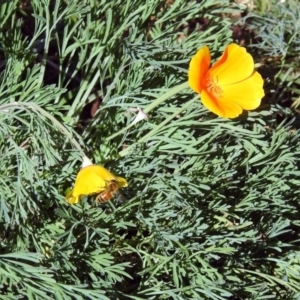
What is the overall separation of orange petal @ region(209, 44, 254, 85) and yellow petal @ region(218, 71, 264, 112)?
0.02 meters

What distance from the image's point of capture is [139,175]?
2109 millimetres

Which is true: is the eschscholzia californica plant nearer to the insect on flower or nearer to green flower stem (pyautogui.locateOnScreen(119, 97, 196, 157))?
the insect on flower

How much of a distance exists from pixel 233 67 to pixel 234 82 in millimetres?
52

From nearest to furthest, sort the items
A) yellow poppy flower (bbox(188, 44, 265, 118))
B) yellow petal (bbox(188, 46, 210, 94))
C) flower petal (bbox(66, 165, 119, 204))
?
flower petal (bbox(66, 165, 119, 204)) → yellow petal (bbox(188, 46, 210, 94)) → yellow poppy flower (bbox(188, 44, 265, 118))

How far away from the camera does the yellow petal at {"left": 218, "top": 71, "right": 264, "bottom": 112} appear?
79.4 inches

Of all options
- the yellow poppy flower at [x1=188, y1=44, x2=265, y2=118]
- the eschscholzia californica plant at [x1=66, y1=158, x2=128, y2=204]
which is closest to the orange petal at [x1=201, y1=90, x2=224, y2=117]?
the yellow poppy flower at [x1=188, y1=44, x2=265, y2=118]

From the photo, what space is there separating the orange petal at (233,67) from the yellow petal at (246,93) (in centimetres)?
2

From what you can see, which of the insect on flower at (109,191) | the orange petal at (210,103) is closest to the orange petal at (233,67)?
the orange petal at (210,103)

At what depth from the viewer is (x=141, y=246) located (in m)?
2.13

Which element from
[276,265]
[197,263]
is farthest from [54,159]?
[276,265]

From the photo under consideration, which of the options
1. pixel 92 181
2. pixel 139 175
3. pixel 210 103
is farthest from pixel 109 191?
pixel 210 103

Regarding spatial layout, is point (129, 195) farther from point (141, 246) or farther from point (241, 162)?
point (241, 162)

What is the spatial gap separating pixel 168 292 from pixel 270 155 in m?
0.57

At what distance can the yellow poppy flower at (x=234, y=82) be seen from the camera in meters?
1.98
